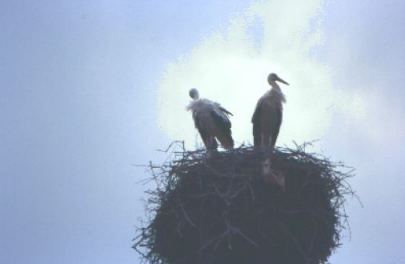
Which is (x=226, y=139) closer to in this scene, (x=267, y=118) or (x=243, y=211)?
(x=267, y=118)

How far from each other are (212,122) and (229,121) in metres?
0.25

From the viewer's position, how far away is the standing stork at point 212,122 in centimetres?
1012

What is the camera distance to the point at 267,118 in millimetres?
9656

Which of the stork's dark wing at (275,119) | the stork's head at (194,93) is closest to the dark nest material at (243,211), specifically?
the stork's dark wing at (275,119)

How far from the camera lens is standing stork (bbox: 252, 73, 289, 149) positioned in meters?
9.66

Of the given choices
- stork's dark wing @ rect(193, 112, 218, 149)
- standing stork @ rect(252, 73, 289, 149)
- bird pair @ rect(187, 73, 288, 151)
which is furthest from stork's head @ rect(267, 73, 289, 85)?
stork's dark wing @ rect(193, 112, 218, 149)

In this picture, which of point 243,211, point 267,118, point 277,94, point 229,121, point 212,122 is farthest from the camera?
point 229,121

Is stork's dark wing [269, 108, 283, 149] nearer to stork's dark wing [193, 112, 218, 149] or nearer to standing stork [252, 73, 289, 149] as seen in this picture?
standing stork [252, 73, 289, 149]

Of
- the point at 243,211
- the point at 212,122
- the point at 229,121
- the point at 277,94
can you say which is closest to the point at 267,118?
the point at 277,94

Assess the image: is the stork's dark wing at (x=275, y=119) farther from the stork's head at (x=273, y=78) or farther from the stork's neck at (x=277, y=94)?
the stork's head at (x=273, y=78)

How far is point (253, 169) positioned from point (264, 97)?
8.00 ft

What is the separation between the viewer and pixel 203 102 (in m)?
10.3

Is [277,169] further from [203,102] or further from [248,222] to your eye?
[203,102]

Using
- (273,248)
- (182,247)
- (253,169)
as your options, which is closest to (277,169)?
(253,169)
